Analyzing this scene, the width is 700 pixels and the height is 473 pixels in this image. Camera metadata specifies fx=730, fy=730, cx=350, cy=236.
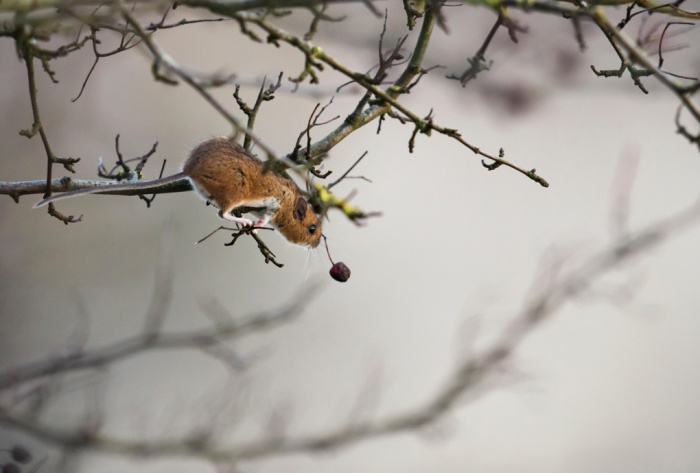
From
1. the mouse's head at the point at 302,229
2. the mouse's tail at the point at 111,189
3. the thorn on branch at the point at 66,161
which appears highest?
the mouse's head at the point at 302,229

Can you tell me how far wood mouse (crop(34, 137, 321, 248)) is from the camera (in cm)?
162

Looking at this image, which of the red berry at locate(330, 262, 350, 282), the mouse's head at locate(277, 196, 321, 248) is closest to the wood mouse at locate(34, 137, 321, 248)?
the mouse's head at locate(277, 196, 321, 248)

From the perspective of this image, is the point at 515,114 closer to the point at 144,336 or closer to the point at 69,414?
the point at 144,336

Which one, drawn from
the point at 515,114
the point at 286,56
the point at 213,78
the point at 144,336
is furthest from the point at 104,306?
the point at 213,78

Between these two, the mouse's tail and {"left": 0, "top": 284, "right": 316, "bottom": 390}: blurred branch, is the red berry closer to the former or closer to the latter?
the mouse's tail

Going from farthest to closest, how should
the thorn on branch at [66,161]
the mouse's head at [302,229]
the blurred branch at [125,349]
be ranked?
1. the mouse's head at [302,229]
2. the blurred branch at [125,349]
3. the thorn on branch at [66,161]

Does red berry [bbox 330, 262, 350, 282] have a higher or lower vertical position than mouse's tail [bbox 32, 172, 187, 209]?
lower

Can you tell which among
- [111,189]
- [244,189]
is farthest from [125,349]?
[111,189]

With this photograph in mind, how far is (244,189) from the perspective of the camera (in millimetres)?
1718

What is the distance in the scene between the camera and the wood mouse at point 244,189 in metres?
1.62

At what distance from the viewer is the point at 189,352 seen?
152 inches

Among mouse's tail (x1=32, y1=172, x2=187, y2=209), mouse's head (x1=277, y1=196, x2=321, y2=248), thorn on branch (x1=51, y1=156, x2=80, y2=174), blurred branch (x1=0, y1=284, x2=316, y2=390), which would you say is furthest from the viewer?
mouse's head (x1=277, y1=196, x2=321, y2=248)

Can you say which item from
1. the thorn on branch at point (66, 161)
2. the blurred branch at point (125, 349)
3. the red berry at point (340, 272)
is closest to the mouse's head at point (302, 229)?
the blurred branch at point (125, 349)

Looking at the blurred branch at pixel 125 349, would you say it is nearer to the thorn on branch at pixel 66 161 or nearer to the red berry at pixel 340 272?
the thorn on branch at pixel 66 161
